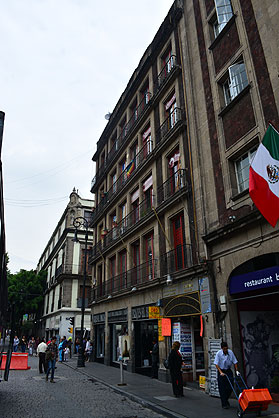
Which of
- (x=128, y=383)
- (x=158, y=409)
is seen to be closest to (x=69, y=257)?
(x=128, y=383)

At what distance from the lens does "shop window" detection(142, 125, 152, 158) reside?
19.4 meters

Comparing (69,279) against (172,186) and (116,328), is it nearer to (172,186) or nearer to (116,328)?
(116,328)

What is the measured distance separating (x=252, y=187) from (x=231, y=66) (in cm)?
589

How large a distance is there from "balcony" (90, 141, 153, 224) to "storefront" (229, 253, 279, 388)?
9788 millimetres

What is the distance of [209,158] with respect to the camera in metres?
13.2

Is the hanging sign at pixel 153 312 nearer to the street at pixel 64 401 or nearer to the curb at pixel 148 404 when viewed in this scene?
the curb at pixel 148 404

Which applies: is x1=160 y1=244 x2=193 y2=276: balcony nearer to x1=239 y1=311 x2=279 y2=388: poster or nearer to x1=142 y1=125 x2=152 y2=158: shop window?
x1=239 y1=311 x2=279 y2=388: poster

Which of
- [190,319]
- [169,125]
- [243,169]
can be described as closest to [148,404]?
[190,319]

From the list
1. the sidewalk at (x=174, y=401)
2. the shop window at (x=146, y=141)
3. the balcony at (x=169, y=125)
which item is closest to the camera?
the sidewalk at (x=174, y=401)

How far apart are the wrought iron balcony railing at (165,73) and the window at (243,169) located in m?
7.64

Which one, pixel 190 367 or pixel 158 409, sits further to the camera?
pixel 190 367

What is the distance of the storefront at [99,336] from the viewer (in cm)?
2358

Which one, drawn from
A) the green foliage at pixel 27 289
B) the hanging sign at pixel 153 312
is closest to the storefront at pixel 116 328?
the hanging sign at pixel 153 312

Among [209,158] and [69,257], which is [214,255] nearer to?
[209,158]
